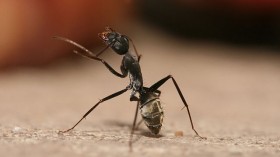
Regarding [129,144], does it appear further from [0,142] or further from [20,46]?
[20,46]

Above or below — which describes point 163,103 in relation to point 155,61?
below

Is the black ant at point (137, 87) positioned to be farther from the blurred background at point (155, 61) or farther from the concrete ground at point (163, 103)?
the blurred background at point (155, 61)

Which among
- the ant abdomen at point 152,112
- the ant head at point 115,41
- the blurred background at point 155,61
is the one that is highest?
the blurred background at point 155,61

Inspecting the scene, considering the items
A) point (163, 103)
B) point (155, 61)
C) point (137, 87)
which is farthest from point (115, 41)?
point (155, 61)

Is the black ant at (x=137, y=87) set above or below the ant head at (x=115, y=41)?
below

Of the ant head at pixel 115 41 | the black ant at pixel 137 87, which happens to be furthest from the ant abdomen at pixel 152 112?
the ant head at pixel 115 41

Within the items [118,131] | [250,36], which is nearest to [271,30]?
[250,36]

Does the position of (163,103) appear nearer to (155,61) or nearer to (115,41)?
(115,41)
